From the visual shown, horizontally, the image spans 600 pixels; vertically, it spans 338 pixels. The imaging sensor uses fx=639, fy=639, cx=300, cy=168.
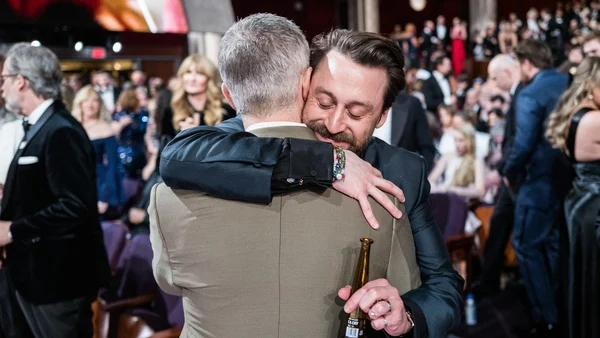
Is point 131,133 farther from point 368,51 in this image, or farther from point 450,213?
point 368,51

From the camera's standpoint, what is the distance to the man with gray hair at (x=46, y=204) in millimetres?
2443

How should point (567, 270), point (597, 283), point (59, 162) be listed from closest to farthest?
point (59, 162)
point (597, 283)
point (567, 270)

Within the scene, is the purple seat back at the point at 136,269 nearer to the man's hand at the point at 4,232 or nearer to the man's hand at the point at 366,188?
the man's hand at the point at 4,232

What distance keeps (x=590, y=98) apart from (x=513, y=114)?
102 cm

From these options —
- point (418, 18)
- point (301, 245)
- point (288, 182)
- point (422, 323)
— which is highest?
point (418, 18)

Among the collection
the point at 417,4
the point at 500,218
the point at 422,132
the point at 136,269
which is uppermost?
the point at 417,4

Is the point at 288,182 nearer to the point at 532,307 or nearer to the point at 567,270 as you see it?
the point at 567,270

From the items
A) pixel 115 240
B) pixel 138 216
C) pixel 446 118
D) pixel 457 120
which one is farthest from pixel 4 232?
pixel 446 118

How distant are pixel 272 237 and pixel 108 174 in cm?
349

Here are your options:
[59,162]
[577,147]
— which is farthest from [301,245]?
[577,147]

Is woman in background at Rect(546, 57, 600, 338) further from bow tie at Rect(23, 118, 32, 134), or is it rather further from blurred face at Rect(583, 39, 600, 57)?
bow tie at Rect(23, 118, 32, 134)

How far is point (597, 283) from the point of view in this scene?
308 centimetres

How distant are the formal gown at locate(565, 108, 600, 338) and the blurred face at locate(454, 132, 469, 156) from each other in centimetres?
175

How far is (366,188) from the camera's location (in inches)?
49.5
